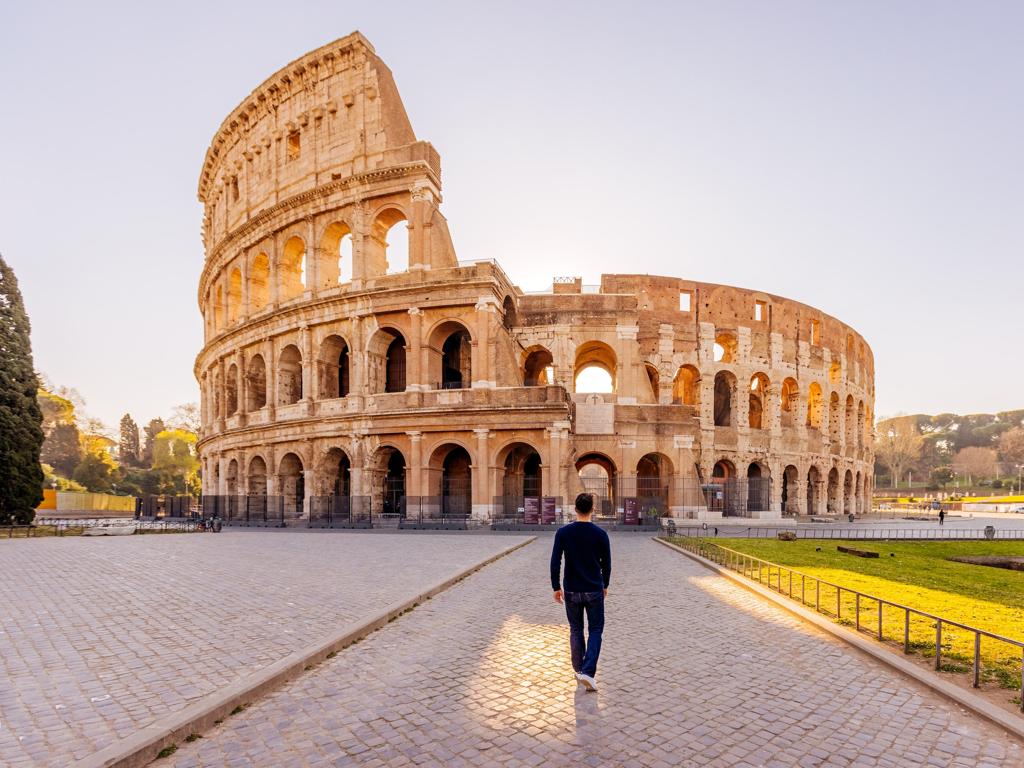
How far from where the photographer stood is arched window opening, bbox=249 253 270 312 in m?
34.3

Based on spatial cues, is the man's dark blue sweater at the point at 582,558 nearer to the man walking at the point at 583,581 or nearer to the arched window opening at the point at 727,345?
the man walking at the point at 583,581

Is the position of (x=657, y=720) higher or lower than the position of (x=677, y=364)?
lower

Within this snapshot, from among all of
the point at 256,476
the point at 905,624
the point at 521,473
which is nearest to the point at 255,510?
the point at 256,476

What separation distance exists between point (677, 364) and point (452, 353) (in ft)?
44.0

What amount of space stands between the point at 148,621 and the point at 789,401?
40.1m

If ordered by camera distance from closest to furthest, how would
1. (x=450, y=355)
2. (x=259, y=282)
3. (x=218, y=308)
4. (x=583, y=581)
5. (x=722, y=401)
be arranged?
(x=583, y=581)
(x=450, y=355)
(x=259, y=282)
(x=218, y=308)
(x=722, y=401)

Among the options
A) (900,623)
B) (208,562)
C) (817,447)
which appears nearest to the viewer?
(900,623)

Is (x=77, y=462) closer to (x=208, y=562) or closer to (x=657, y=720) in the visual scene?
(x=208, y=562)

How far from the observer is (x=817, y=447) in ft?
130

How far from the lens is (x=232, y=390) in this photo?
1430 inches

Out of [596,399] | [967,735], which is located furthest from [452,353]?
[967,735]

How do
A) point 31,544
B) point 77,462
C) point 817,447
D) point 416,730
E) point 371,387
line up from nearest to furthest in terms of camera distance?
point 416,730
point 31,544
point 371,387
point 817,447
point 77,462

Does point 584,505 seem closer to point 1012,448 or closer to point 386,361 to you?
point 386,361

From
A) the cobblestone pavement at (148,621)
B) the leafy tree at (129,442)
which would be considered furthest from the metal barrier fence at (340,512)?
the leafy tree at (129,442)
